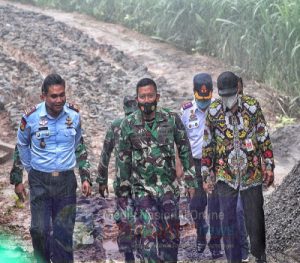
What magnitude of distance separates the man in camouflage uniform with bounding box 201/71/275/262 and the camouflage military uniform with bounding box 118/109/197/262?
30 centimetres

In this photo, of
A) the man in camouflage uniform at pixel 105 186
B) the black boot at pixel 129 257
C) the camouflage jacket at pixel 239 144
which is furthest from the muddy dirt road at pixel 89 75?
the camouflage jacket at pixel 239 144

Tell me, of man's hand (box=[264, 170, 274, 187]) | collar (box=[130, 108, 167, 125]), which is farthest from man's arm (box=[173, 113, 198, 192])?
man's hand (box=[264, 170, 274, 187])

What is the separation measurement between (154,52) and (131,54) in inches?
23.2

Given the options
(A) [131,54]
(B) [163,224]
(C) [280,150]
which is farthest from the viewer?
(A) [131,54]

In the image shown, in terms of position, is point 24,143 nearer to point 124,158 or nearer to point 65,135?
point 65,135

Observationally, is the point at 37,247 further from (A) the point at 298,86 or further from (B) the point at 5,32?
(B) the point at 5,32

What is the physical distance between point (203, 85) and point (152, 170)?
1.34m

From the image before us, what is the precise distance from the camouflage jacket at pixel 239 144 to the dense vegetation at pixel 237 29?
7.06 meters

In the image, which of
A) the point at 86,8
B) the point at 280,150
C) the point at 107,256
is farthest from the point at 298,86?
the point at 86,8

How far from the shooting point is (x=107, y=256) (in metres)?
5.90

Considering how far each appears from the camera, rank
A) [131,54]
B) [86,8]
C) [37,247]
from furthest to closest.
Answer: [86,8], [131,54], [37,247]

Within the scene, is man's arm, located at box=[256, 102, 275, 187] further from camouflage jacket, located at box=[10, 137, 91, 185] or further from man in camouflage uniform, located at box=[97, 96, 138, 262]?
camouflage jacket, located at box=[10, 137, 91, 185]

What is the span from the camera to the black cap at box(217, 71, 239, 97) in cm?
474

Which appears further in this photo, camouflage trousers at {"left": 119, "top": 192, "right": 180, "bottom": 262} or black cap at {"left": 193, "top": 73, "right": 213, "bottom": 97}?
black cap at {"left": 193, "top": 73, "right": 213, "bottom": 97}
